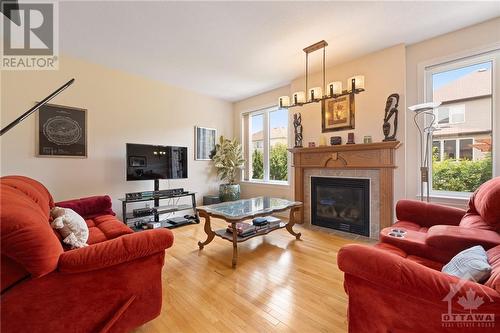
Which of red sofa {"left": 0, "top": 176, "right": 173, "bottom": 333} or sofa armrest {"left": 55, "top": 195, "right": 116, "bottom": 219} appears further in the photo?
sofa armrest {"left": 55, "top": 195, "right": 116, "bottom": 219}

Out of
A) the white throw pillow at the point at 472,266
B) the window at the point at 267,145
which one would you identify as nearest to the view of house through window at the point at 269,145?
the window at the point at 267,145

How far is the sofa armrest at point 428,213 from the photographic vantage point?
82.5 inches

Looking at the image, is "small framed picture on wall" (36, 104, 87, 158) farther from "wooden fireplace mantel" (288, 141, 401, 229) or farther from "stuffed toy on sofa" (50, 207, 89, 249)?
"wooden fireplace mantel" (288, 141, 401, 229)

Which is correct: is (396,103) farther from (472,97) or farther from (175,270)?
(175,270)

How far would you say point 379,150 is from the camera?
10.2 feet

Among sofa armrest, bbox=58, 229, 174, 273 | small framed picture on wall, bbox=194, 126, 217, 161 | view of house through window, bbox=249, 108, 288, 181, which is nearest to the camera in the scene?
sofa armrest, bbox=58, 229, 174, 273

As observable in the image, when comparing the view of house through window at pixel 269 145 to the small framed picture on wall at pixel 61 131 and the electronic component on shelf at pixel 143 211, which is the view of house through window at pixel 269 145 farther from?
the small framed picture on wall at pixel 61 131

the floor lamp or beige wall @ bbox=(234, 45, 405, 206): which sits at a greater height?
beige wall @ bbox=(234, 45, 405, 206)

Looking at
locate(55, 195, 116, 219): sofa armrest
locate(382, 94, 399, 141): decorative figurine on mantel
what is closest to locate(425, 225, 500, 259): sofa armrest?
locate(382, 94, 399, 141): decorative figurine on mantel

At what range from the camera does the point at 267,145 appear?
501 centimetres

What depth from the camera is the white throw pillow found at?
3.34 ft

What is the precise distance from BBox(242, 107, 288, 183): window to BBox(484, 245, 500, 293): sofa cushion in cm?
351

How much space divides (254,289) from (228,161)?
3.32 m

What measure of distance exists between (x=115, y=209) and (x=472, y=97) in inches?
210
